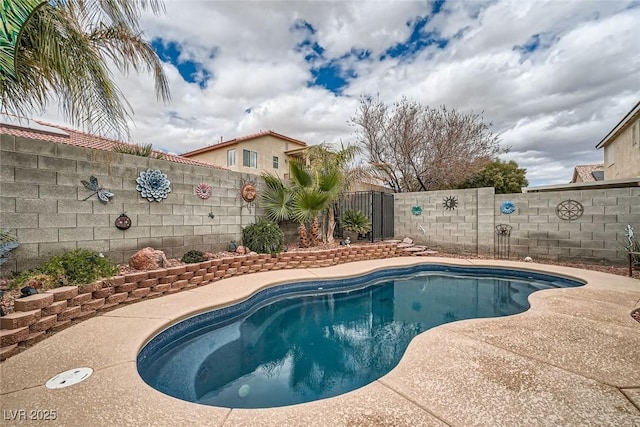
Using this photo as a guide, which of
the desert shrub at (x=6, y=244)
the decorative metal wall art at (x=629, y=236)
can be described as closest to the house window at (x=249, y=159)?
the desert shrub at (x=6, y=244)

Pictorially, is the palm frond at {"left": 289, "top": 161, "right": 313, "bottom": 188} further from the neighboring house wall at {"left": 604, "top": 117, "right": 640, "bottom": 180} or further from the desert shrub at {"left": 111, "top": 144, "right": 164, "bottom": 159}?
the neighboring house wall at {"left": 604, "top": 117, "right": 640, "bottom": 180}

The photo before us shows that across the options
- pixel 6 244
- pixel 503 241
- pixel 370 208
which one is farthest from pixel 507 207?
pixel 6 244

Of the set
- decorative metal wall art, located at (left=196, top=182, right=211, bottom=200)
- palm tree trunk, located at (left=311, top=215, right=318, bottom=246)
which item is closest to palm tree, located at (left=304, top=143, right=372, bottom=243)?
palm tree trunk, located at (left=311, top=215, right=318, bottom=246)

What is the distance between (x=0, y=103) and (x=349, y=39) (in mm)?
8639

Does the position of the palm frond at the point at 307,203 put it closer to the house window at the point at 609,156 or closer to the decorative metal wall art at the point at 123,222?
the decorative metal wall art at the point at 123,222

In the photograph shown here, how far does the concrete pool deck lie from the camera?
6.20ft

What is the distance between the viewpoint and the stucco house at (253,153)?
1806cm

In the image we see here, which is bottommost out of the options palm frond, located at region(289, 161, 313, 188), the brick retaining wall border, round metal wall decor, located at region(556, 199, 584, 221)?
the brick retaining wall border

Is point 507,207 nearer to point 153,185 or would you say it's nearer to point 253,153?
point 153,185

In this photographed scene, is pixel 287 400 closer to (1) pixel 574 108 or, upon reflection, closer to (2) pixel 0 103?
(2) pixel 0 103

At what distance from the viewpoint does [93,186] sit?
4.71 metres

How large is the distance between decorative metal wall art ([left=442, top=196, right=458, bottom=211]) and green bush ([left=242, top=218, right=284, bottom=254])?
6394 millimetres

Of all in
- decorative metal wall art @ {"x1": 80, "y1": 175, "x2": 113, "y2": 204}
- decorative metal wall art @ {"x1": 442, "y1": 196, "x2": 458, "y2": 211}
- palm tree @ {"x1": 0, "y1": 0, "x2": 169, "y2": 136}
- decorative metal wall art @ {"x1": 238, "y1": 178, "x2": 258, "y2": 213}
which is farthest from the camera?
decorative metal wall art @ {"x1": 442, "y1": 196, "x2": 458, "y2": 211}

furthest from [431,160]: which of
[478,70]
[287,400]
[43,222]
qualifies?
[43,222]
